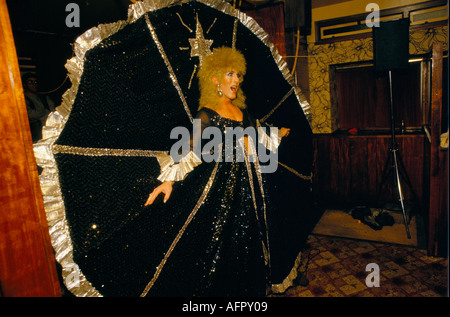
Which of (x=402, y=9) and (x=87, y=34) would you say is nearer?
(x=87, y=34)

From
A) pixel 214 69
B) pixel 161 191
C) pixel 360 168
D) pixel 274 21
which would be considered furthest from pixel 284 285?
pixel 360 168

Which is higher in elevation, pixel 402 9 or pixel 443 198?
pixel 402 9

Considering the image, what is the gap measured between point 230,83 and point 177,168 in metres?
0.66

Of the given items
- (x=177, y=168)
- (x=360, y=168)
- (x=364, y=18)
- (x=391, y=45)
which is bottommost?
(x=360, y=168)

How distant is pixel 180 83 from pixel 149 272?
1.03 metres

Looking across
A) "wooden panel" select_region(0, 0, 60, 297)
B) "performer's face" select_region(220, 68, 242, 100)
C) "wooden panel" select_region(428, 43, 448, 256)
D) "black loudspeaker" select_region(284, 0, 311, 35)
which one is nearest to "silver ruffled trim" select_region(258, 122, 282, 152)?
"performer's face" select_region(220, 68, 242, 100)

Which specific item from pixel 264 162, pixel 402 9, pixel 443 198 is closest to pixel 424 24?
pixel 402 9

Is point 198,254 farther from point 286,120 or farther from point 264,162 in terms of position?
point 286,120

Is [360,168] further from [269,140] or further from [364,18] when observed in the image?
[269,140]

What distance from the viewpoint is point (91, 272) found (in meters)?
1.28

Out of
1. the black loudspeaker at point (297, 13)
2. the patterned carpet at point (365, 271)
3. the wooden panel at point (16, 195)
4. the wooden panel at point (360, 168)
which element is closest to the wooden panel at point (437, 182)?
the patterned carpet at point (365, 271)

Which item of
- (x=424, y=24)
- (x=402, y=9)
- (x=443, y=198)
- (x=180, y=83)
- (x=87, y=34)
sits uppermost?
(x=402, y=9)

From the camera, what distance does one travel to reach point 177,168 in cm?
148

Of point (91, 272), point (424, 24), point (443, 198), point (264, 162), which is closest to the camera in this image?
point (91, 272)
